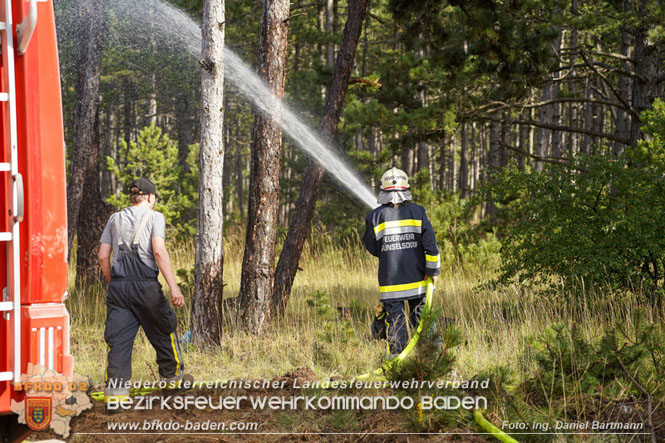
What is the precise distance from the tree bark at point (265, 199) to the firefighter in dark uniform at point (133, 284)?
7.91 ft

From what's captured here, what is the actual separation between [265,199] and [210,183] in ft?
3.14

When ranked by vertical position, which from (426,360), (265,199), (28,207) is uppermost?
(28,207)

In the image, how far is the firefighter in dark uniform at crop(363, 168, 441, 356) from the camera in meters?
5.29

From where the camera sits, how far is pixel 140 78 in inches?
942

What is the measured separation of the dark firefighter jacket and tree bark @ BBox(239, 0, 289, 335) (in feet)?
6.46

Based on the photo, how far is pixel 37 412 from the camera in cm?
297

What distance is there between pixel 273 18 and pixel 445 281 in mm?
5537

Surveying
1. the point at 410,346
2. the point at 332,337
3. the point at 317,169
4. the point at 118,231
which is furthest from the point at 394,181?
the point at 317,169

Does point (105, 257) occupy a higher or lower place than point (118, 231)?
lower

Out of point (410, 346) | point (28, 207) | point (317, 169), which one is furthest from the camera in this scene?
point (317, 169)

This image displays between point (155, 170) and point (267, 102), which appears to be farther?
point (155, 170)

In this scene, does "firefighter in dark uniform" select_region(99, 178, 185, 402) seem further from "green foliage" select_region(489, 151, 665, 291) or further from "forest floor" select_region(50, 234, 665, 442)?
"green foliage" select_region(489, 151, 665, 291)

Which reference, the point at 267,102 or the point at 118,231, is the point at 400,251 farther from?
the point at 267,102

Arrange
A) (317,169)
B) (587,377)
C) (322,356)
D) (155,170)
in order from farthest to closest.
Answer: (155,170)
(317,169)
(322,356)
(587,377)
